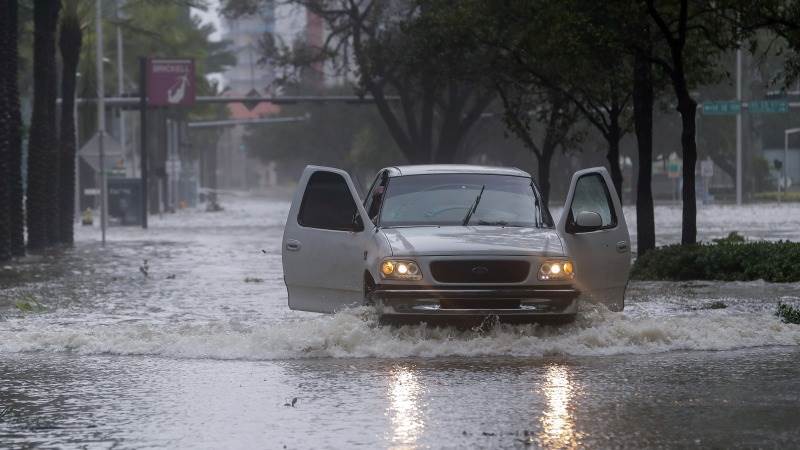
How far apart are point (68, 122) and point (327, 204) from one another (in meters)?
30.1

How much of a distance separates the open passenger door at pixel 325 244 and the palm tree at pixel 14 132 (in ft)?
54.6

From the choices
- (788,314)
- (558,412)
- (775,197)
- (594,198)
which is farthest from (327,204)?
(775,197)

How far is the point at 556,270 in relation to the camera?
13.6 meters

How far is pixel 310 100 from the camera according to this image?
66.9m

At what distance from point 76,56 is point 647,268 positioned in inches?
836

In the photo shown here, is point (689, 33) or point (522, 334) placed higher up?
point (689, 33)

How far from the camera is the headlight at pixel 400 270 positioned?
1349 centimetres

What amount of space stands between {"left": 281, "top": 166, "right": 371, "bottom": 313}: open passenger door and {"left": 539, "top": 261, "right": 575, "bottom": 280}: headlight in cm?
166

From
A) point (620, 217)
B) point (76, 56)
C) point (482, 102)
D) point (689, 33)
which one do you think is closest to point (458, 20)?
point (689, 33)

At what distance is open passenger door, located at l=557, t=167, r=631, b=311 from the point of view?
14.6 meters

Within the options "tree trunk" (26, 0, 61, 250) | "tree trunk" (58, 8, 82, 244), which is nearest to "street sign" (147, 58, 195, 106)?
"tree trunk" (58, 8, 82, 244)

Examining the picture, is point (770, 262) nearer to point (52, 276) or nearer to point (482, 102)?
point (52, 276)

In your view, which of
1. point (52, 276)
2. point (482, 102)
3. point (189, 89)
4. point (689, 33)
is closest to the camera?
point (52, 276)

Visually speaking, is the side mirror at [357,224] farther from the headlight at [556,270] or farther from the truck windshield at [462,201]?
the headlight at [556,270]
